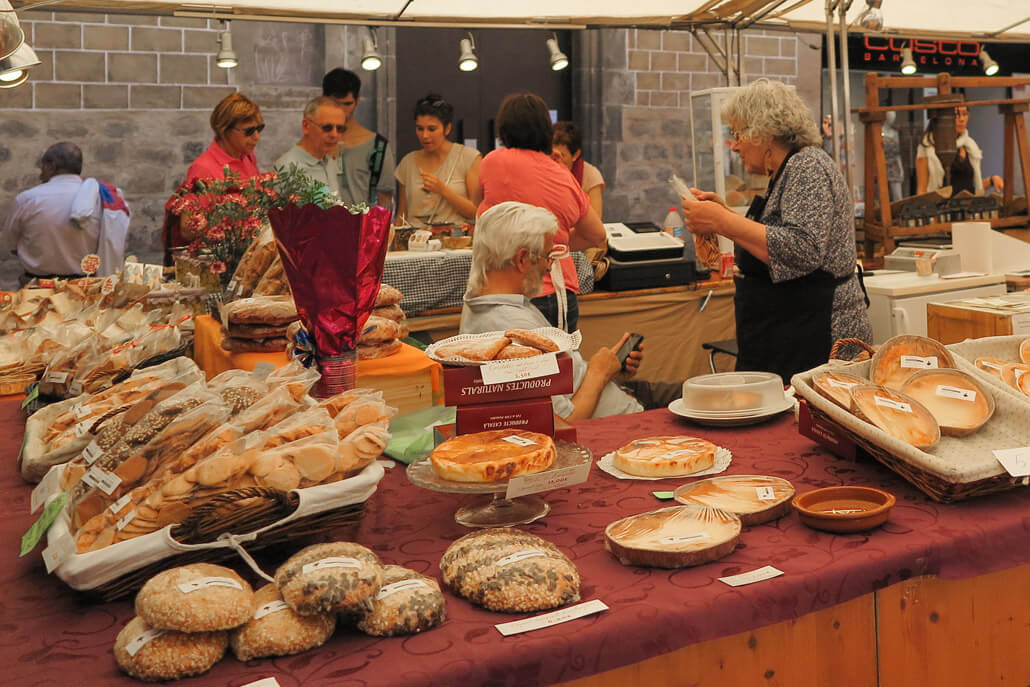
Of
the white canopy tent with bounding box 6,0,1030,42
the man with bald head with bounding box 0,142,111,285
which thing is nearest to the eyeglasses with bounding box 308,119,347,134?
the white canopy tent with bounding box 6,0,1030,42

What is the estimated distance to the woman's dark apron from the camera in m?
3.10

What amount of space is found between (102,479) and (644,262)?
3.87m

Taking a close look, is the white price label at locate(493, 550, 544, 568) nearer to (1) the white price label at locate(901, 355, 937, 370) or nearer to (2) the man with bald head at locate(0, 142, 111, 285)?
(1) the white price label at locate(901, 355, 937, 370)

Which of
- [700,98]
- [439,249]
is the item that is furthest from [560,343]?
[700,98]

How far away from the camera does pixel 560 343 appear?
1754 millimetres

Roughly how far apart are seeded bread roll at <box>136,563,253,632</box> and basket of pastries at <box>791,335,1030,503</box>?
1.02 m

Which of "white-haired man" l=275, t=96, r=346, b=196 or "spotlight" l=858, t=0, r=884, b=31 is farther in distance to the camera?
"white-haired man" l=275, t=96, r=346, b=196

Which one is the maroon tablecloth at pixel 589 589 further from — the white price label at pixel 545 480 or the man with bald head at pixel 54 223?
the man with bald head at pixel 54 223

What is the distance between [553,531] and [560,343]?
391 mm

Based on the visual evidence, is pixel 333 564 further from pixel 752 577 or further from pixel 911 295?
pixel 911 295

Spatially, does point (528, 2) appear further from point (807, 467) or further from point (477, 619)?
point (477, 619)

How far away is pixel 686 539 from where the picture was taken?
1359mm

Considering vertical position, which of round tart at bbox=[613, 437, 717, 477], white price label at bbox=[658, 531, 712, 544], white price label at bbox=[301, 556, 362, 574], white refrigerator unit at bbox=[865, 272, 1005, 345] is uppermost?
white refrigerator unit at bbox=[865, 272, 1005, 345]

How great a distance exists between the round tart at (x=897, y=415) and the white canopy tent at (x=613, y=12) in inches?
136
